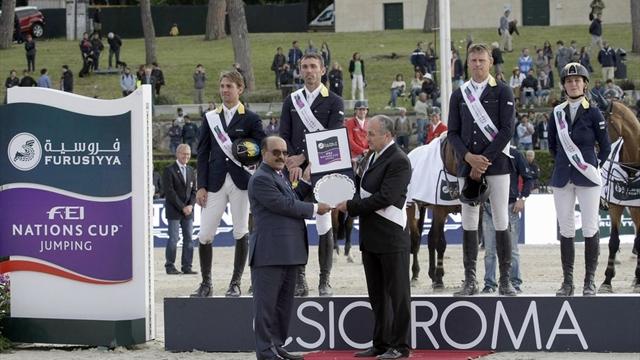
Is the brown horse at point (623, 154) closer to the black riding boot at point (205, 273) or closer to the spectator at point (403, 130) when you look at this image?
the black riding boot at point (205, 273)

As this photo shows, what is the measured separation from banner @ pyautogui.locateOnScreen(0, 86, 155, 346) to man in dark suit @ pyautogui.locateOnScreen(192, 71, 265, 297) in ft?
1.94

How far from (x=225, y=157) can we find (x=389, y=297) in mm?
2332

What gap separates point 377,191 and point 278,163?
876 mm

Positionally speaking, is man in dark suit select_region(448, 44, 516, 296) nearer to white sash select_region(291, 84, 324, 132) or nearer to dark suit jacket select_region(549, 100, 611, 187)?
dark suit jacket select_region(549, 100, 611, 187)

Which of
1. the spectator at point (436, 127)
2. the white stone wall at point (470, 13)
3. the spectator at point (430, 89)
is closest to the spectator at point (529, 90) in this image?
the spectator at point (430, 89)

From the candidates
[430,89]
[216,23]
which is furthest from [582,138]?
[216,23]

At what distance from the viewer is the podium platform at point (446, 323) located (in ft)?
34.7

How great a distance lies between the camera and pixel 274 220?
33.7 ft

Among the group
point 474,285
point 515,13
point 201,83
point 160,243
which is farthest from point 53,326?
point 515,13

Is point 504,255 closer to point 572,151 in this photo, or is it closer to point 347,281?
point 572,151

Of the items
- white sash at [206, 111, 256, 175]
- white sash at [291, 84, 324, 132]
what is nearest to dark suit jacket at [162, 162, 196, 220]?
white sash at [206, 111, 256, 175]

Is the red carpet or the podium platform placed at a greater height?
the podium platform

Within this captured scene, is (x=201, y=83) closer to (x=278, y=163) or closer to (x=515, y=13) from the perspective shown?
(x=515, y=13)

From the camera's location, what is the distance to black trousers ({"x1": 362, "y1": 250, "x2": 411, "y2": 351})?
1041cm
